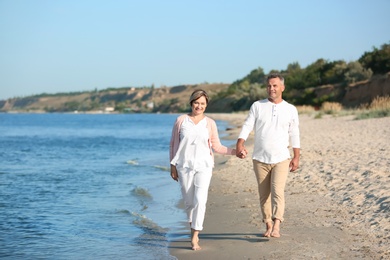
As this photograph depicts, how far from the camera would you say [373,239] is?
637 cm

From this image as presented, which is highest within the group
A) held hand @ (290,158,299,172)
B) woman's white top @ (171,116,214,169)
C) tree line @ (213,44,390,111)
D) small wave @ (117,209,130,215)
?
tree line @ (213,44,390,111)

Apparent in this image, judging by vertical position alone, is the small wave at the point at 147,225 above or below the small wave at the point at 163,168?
above

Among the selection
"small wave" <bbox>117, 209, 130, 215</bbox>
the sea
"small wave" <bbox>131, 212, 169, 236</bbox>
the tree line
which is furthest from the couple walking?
the tree line

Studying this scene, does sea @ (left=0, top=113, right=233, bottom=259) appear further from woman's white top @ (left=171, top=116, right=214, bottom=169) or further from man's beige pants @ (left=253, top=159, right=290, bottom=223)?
man's beige pants @ (left=253, top=159, right=290, bottom=223)

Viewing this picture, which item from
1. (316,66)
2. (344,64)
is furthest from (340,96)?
(316,66)

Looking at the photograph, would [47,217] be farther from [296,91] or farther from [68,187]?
[296,91]

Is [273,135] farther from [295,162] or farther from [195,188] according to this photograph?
[195,188]

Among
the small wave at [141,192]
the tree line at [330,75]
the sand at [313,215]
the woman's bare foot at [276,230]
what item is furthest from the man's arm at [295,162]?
the tree line at [330,75]

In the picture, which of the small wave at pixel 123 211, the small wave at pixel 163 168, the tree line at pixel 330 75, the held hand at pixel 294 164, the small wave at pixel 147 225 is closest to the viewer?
the held hand at pixel 294 164

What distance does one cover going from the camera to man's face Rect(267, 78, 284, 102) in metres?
6.40

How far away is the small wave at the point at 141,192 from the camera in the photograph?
39.5ft

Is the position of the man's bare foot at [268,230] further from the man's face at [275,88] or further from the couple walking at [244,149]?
the man's face at [275,88]

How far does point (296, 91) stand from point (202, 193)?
200 ft

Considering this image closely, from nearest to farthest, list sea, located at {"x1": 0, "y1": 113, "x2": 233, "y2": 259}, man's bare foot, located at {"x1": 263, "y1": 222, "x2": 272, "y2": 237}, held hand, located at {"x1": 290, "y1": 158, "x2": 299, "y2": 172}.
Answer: held hand, located at {"x1": 290, "y1": 158, "x2": 299, "y2": 172} → man's bare foot, located at {"x1": 263, "y1": 222, "x2": 272, "y2": 237} → sea, located at {"x1": 0, "y1": 113, "x2": 233, "y2": 259}
